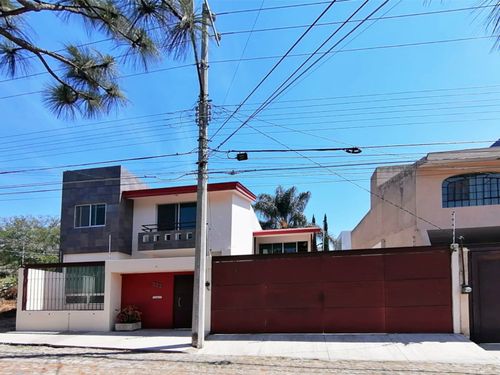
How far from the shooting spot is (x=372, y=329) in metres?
14.7

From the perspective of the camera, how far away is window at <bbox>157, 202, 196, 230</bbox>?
24484 mm

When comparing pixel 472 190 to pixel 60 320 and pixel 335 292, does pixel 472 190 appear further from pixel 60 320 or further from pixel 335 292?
pixel 60 320

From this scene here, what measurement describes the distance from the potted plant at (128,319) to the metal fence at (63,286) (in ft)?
2.65

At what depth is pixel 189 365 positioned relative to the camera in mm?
11398

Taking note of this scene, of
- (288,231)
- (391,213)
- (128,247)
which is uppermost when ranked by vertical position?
(391,213)

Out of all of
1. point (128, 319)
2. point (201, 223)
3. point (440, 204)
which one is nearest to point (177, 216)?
point (128, 319)

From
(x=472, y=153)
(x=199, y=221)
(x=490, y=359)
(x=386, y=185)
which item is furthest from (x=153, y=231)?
(x=490, y=359)

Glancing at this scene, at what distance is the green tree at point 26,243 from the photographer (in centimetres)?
3769

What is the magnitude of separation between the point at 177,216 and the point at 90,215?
4323 millimetres

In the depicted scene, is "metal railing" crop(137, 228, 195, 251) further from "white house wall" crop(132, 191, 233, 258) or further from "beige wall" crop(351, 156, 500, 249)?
"beige wall" crop(351, 156, 500, 249)

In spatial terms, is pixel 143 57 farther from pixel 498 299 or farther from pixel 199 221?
pixel 498 299

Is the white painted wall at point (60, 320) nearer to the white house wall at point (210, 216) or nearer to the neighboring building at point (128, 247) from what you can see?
the neighboring building at point (128, 247)

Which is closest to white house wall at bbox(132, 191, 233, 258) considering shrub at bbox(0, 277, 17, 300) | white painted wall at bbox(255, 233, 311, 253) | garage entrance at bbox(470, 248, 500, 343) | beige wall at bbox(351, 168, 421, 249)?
white painted wall at bbox(255, 233, 311, 253)

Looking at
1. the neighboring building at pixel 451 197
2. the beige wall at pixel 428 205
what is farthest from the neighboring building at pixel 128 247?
the neighboring building at pixel 451 197
